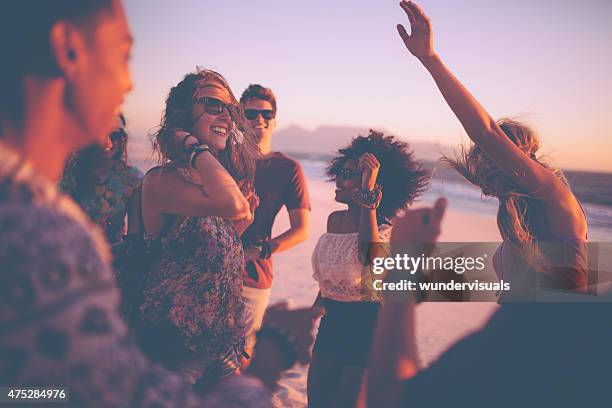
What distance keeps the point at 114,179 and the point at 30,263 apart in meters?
2.56

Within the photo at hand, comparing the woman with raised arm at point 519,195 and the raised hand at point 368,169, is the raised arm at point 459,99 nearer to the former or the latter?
the woman with raised arm at point 519,195

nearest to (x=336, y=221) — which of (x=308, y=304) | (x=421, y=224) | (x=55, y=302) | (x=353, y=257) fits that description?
(x=353, y=257)

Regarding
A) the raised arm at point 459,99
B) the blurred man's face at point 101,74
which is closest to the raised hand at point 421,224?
the blurred man's face at point 101,74

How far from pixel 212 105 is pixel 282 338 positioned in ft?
5.24

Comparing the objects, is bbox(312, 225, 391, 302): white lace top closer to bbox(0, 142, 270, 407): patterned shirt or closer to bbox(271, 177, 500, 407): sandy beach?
bbox(271, 177, 500, 407): sandy beach

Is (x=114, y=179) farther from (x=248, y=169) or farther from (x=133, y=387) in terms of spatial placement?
(x=133, y=387)

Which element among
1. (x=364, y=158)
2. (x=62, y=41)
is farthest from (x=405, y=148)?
(x=62, y=41)

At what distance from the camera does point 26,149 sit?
1.00 meters

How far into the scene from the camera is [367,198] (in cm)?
294

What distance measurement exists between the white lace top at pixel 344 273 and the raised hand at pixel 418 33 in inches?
52.3

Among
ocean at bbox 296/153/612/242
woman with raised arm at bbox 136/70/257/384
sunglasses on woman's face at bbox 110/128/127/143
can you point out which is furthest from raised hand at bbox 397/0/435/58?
sunglasses on woman's face at bbox 110/128/127/143

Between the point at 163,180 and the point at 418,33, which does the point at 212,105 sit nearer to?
the point at 163,180

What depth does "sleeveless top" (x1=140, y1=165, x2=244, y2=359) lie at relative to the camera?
2.03m

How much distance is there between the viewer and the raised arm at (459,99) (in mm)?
1986
